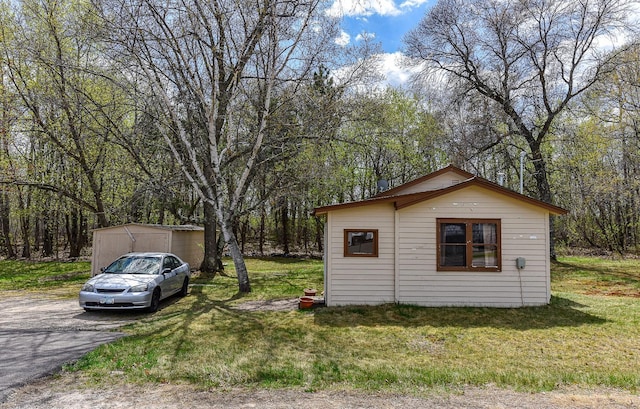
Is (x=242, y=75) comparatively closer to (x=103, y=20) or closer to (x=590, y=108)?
(x=103, y=20)

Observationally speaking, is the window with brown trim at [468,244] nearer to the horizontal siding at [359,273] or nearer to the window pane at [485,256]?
the window pane at [485,256]

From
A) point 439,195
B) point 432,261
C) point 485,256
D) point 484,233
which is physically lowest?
point 432,261

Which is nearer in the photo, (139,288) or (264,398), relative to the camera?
(264,398)

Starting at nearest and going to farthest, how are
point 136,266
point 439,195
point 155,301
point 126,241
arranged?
point 155,301, point 439,195, point 136,266, point 126,241

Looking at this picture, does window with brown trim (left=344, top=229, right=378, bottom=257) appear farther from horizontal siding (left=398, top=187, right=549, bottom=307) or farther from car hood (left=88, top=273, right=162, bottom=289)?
car hood (left=88, top=273, right=162, bottom=289)

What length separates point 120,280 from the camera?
927 cm

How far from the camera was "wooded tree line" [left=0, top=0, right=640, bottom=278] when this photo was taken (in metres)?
11.8

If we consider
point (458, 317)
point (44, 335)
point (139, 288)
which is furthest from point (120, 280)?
point (458, 317)

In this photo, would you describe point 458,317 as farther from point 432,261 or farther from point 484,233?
point 484,233

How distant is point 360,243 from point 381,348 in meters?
3.52

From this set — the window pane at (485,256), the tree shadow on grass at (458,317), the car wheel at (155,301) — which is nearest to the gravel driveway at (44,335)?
the car wheel at (155,301)

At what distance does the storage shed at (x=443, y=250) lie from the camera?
9.70m

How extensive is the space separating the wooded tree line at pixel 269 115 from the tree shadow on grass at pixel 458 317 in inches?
170

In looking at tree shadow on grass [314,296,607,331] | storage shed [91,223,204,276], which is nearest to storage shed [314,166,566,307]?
tree shadow on grass [314,296,607,331]
